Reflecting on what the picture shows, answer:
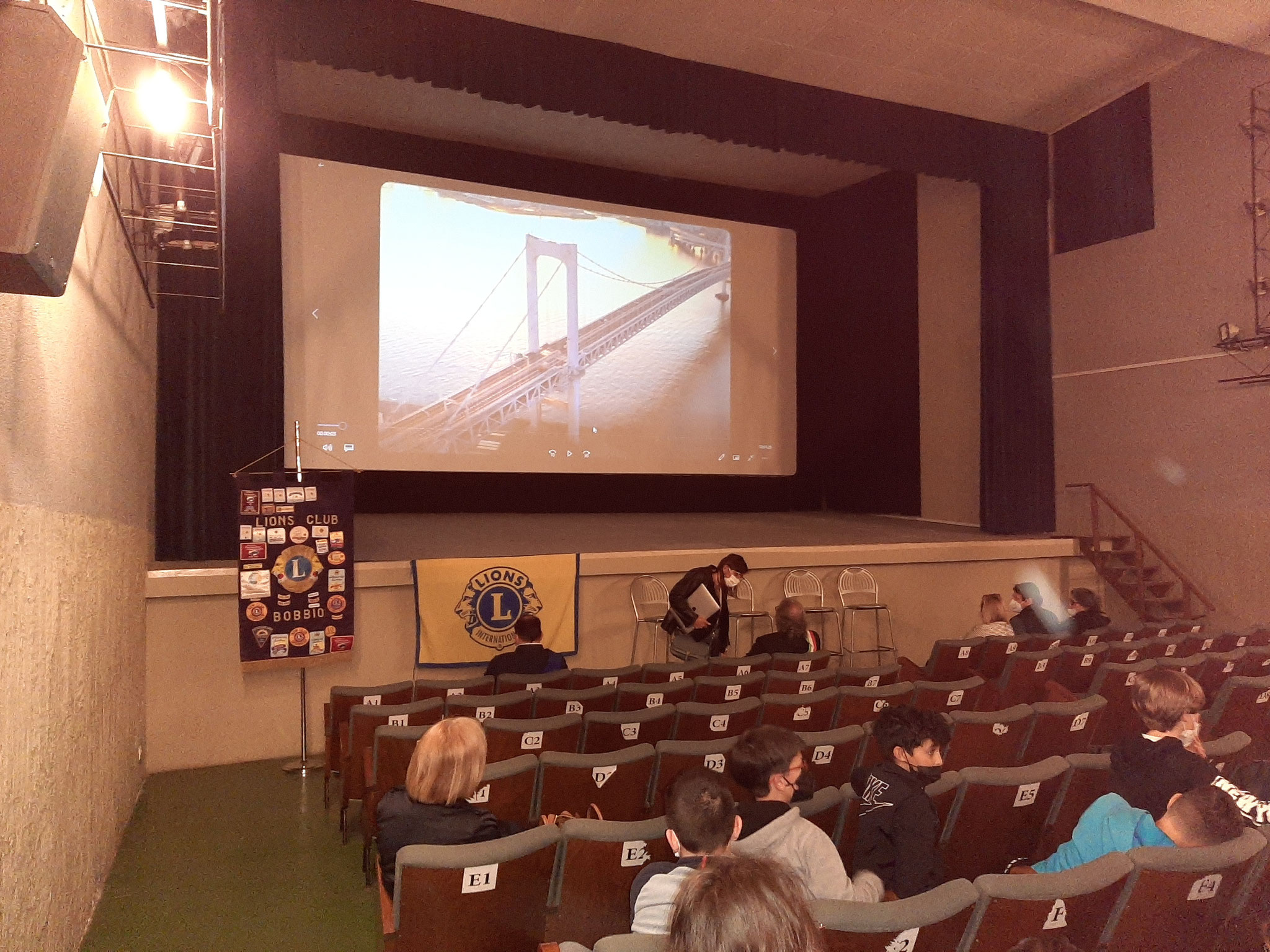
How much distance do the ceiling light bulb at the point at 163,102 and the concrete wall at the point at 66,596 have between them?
448mm

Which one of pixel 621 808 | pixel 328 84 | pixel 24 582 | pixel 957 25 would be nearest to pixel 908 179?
pixel 957 25

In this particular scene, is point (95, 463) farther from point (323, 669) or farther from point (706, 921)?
point (706, 921)

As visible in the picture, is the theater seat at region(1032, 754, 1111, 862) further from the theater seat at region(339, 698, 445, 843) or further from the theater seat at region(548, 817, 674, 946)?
the theater seat at region(339, 698, 445, 843)

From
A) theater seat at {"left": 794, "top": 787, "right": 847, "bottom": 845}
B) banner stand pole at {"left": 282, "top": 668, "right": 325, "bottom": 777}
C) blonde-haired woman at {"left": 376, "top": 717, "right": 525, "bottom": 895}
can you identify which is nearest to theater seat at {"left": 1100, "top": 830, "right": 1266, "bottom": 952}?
theater seat at {"left": 794, "top": 787, "right": 847, "bottom": 845}

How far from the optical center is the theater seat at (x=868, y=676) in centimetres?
457

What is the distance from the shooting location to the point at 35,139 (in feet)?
4.93

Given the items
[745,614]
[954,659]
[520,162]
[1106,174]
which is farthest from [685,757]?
[1106,174]

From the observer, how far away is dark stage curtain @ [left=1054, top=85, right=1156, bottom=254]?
350 inches

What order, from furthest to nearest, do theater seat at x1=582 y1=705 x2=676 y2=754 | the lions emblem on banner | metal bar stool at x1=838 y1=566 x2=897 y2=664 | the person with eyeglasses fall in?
metal bar stool at x1=838 y1=566 x2=897 y2=664
the lions emblem on banner
theater seat at x1=582 y1=705 x2=676 y2=754
the person with eyeglasses

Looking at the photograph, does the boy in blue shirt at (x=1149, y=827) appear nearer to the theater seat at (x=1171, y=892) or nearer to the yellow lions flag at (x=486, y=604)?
the theater seat at (x=1171, y=892)

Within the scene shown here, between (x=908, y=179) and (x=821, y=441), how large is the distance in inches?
142

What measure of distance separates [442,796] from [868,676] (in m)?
2.91

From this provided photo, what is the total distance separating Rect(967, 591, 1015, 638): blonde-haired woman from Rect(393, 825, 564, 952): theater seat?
4261 mm

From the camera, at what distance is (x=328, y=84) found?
7750mm
